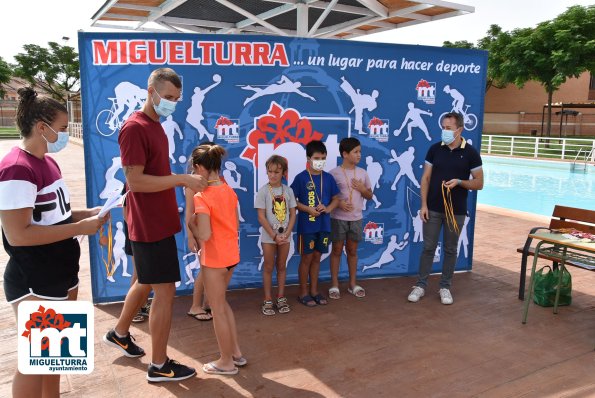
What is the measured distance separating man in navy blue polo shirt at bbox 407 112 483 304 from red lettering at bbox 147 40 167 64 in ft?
9.09

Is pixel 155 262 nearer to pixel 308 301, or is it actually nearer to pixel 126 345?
pixel 126 345

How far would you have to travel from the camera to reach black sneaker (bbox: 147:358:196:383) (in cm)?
325

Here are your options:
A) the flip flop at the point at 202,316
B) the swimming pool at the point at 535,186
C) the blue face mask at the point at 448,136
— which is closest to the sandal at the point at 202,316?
the flip flop at the point at 202,316

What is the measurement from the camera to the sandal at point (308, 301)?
4725mm

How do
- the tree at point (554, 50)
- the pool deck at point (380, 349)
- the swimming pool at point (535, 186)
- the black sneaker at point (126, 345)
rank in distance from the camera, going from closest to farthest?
1. the pool deck at point (380, 349)
2. the black sneaker at point (126, 345)
3. the swimming pool at point (535, 186)
4. the tree at point (554, 50)

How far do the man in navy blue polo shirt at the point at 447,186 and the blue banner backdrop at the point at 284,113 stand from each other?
593 millimetres

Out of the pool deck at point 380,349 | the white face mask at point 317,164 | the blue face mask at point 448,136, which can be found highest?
the blue face mask at point 448,136

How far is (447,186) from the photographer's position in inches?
184

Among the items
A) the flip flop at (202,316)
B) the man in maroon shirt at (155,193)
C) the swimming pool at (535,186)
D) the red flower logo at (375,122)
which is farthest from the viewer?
the swimming pool at (535,186)

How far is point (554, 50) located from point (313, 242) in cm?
2687

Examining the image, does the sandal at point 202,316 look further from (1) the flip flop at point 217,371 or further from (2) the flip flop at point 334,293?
(2) the flip flop at point 334,293

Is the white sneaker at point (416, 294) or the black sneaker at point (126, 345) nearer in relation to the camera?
the black sneaker at point (126, 345)

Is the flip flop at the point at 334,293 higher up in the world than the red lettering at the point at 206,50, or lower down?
lower down

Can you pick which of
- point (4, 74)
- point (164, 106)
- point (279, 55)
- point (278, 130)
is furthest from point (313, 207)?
point (4, 74)
